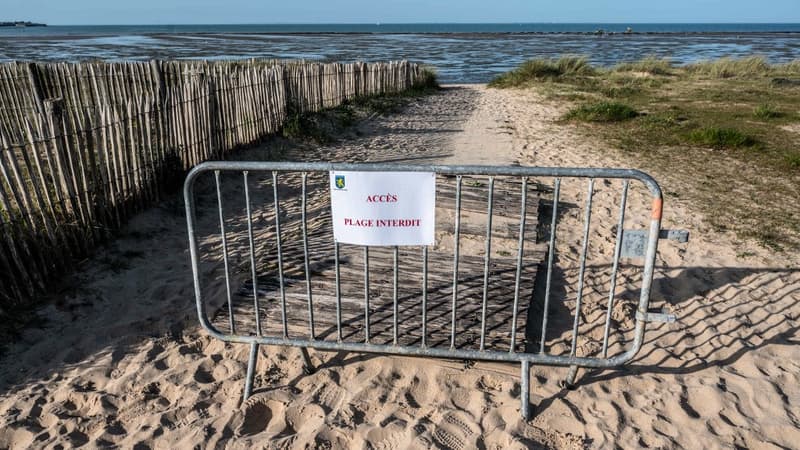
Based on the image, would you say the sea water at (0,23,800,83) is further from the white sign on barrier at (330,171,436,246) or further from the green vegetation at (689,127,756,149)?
the white sign on barrier at (330,171,436,246)

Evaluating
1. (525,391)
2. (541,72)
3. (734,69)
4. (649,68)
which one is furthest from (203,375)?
(734,69)

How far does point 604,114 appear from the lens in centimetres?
1268

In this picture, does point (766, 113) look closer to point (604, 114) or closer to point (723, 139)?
point (604, 114)

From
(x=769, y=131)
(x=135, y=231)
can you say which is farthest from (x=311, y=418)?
(x=769, y=131)

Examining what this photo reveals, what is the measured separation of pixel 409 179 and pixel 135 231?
3.97 meters

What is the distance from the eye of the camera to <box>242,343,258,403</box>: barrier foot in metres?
3.33

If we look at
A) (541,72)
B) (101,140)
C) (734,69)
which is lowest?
(734,69)

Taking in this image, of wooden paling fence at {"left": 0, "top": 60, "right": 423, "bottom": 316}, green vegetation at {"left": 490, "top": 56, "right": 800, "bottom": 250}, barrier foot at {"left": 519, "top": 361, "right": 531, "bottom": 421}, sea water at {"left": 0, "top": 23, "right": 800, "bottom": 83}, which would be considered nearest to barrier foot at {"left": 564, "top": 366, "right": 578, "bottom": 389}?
barrier foot at {"left": 519, "top": 361, "right": 531, "bottom": 421}

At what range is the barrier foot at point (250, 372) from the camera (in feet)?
10.9

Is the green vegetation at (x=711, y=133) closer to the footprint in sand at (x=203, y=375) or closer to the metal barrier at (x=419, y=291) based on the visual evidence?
the metal barrier at (x=419, y=291)

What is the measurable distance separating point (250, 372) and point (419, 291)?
4.89 ft

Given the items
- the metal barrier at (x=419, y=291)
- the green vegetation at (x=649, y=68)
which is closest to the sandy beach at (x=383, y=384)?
the metal barrier at (x=419, y=291)

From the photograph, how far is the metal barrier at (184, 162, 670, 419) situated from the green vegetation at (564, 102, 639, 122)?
7.54 metres

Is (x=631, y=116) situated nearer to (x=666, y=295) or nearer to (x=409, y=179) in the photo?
(x=666, y=295)
